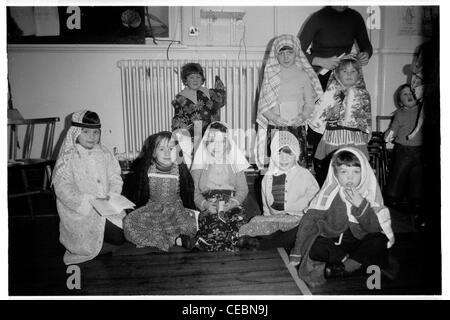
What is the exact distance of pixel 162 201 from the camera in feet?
6.82

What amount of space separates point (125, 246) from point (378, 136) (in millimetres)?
1993

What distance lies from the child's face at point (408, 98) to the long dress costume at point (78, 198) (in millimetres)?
2085

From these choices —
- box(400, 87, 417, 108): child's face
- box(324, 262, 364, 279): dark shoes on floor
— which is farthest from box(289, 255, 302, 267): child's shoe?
box(400, 87, 417, 108): child's face

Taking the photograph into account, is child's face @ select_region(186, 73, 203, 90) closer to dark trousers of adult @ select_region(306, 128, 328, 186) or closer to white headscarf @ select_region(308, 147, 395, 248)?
dark trousers of adult @ select_region(306, 128, 328, 186)

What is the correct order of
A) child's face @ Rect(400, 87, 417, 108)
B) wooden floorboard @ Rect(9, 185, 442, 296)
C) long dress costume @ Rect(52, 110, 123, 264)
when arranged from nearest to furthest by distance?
wooden floorboard @ Rect(9, 185, 442, 296)
long dress costume @ Rect(52, 110, 123, 264)
child's face @ Rect(400, 87, 417, 108)

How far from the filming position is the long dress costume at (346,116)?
2326 millimetres

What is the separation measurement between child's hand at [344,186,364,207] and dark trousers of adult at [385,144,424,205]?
3.25 ft

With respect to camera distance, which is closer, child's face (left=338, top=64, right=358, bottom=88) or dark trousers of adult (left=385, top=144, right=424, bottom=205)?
child's face (left=338, top=64, right=358, bottom=88)

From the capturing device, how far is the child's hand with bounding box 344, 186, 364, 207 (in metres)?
1.67

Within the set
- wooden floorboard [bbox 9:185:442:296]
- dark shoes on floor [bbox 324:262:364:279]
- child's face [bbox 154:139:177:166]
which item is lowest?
wooden floorboard [bbox 9:185:442:296]

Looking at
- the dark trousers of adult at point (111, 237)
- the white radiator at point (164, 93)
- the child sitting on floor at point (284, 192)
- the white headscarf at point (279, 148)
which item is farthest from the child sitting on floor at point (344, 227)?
the white radiator at point (164, 93)

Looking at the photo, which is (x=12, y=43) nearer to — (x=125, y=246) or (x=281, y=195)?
(x=125, y=246)

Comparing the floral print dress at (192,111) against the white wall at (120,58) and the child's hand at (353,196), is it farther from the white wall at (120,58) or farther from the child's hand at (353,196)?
the child's hand at (353,196)

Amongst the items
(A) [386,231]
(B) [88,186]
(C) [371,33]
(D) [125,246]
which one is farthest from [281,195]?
(C) [371,33]
